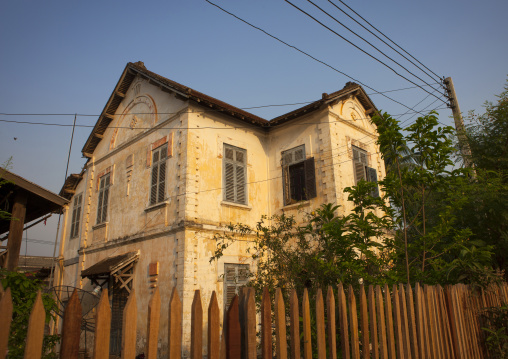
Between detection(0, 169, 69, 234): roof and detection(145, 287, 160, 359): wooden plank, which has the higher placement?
detection(0, 169, 69, 234): roof

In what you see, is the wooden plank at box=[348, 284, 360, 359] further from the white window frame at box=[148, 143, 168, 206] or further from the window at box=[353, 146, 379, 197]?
the window at box=[353, 146, 379, 197]

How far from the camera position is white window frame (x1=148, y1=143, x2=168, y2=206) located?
11.2 metres

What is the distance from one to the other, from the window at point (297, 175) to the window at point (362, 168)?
1567 mm

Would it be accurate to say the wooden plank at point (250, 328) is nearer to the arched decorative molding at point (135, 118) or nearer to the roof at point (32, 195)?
the roof at point (32, 195)

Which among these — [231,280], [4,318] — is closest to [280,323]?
[4,318]

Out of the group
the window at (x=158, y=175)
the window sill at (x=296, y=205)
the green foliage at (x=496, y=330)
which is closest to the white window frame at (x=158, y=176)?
the window at (x=158, y=175)

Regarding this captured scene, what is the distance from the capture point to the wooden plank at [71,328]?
72.2 inches

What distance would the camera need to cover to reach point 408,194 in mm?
5254

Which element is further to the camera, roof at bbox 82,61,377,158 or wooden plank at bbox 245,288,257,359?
roof at bbox 82,61,377,158

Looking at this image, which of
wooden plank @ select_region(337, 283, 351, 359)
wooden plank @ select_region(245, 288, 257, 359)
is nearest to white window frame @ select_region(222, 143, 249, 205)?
wooden plank @ select_region(337, 283, 351, 359)

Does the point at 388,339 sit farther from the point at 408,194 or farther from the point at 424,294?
the point at 408,194

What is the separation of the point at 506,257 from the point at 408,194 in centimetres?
217

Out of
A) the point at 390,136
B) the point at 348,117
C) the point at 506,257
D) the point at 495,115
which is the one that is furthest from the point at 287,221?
the point at 348,117

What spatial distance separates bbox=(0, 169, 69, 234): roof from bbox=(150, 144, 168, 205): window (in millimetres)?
3367
